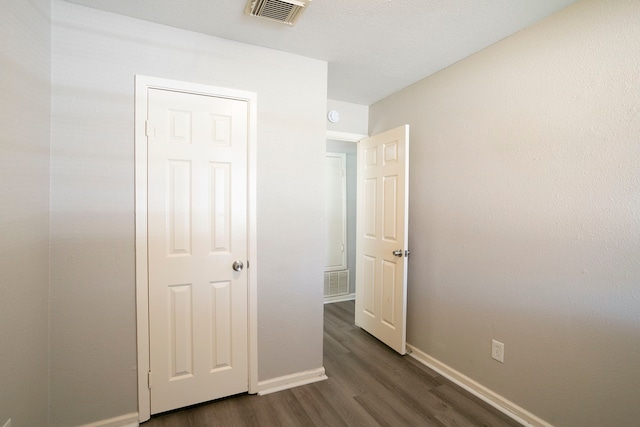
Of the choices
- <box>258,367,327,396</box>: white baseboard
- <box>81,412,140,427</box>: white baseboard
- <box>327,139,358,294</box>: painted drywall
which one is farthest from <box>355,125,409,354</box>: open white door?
<box>81,412,140,427</box>: white baseboard

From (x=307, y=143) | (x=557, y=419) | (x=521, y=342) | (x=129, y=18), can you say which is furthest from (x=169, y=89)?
(x=557, y=419)

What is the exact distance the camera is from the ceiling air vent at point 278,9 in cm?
154

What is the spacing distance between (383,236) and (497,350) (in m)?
1.26

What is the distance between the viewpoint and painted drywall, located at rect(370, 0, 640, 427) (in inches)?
55.5

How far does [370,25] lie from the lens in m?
1.76

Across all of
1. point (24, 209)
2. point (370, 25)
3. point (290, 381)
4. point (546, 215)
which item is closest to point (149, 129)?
point (24, 209)

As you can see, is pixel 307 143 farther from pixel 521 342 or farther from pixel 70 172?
pixel 521 342

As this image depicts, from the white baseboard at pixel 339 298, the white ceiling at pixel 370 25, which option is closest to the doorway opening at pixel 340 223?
the white baseboard at pixel 339 298

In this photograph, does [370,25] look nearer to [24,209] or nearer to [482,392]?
[24,209]

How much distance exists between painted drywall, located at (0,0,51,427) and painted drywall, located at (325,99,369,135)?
2164mm

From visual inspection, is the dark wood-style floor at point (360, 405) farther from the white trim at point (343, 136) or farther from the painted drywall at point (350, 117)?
the painted drywall at point (350, 117)

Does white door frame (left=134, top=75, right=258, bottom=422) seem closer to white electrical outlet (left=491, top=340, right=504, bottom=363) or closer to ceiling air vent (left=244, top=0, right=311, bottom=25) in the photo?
ceiling air vent (left=244, top=0, right=311, bottom=25)

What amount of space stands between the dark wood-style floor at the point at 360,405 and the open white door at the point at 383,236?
1.39 ft

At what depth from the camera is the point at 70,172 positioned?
159cm
